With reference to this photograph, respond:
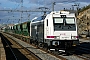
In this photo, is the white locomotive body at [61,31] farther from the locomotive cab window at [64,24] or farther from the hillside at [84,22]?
the hillside at [84,22]

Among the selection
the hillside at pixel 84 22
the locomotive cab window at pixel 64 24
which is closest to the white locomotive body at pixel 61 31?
the locomotive cab window at pixel 64 24

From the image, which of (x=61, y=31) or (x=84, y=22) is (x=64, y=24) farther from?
(x=84, y=22)

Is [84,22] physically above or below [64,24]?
above

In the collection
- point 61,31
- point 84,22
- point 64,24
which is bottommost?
point 61,31

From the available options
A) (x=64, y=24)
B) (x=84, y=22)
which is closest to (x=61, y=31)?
(x=64, y=24)

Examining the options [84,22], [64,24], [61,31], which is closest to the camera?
[61,31]

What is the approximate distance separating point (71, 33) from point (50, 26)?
5.49ft

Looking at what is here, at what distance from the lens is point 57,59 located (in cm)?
1725

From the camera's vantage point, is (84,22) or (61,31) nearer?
(61,31)

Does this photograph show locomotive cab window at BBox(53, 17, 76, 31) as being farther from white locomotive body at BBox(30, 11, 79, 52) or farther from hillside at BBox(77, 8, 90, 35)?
hillside at BBox(77, 8, 90, 35)

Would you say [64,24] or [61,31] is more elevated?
[64,24]

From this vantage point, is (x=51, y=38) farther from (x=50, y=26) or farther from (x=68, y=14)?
(x=68, y=14)

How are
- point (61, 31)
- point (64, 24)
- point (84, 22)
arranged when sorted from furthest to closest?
point (84, 22)
point (64, 24)
point (61, 31)

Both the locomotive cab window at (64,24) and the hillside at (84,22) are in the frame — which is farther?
the hillside at (84,22)
